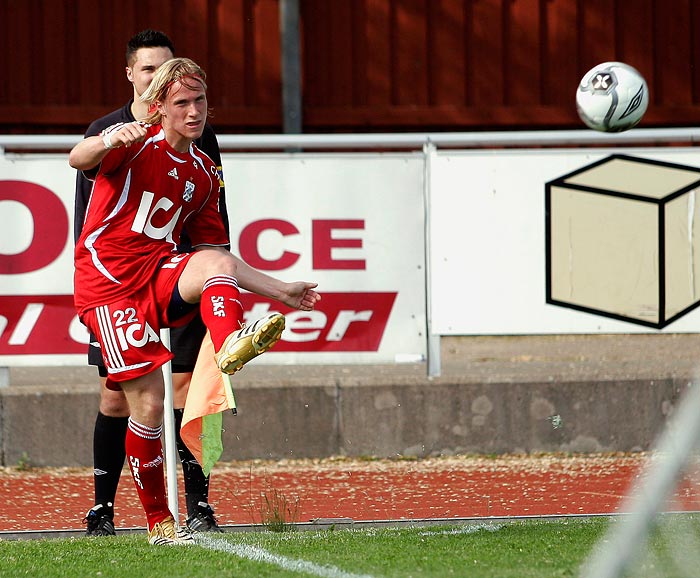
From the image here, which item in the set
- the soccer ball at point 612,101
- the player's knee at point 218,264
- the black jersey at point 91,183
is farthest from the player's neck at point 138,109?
the soccer ball at point 612,101

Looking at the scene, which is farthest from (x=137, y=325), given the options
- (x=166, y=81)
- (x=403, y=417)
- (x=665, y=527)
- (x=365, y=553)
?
(x=403, y=417)

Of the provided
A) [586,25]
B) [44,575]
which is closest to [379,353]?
[44,575]

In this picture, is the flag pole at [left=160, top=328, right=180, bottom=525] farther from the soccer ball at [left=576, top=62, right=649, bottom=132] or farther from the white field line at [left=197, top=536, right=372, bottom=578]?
the soccer ball at [left=576, top=62, right=649, bottom=132]

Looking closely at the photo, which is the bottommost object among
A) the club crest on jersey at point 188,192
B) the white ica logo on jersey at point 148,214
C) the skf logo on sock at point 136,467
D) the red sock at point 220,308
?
the skf logo on sock at point 136,467

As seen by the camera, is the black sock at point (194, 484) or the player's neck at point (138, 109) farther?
the black sock at point (194, 484)

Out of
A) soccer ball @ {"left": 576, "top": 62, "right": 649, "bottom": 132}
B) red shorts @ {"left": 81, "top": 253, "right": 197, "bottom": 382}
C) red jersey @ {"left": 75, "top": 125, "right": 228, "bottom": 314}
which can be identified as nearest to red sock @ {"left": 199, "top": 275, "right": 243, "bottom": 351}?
red shorts @ {"left": 81, "top": 253, "right": 197, "bottom": 382}

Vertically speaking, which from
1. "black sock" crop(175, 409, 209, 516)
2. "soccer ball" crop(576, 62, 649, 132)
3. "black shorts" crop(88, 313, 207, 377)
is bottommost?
"black sock" crop(175, 409, 209, 516)

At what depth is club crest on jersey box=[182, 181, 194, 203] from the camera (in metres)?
5.43

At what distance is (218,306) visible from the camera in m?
5.04

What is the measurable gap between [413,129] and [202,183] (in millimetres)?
8879

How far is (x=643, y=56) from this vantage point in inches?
563

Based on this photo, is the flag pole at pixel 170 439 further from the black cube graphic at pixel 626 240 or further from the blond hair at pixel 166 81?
the black cube graphic at pixel 626 240

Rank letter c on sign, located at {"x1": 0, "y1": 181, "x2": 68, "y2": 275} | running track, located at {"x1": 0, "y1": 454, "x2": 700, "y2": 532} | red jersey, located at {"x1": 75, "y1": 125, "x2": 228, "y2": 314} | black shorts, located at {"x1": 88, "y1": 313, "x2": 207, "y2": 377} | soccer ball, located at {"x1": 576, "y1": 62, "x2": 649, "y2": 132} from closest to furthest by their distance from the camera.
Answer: red jersey, located at {"x1": 75, "y1": 125, "x2": 228, "y2": 314}
black shorts, located at {"x1": 88, "y1": 313, "x2": 207, "y2": 377}
running track, located at {"x1": 0, "y1": 454, "x2": 700, "y2": 532}
soccer ball, located at {"x1": 576, "y1": 62, "x2": 649, "y2": 132}
letter c on sign, located at {"x1": 0, "y1": 181, "x2": 68, "y2": 275}

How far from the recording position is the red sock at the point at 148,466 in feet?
17.5
